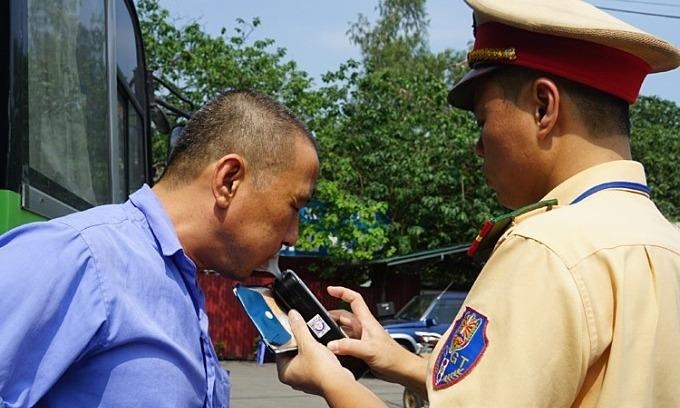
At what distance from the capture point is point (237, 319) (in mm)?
22281

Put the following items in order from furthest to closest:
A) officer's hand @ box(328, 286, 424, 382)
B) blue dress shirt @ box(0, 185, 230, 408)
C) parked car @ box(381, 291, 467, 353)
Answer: parked car @ box(381, 291, 467, 353), officer's hand @ box(328, 286, 424, 382), blue dress shirt @ box(0, 185, 230, 408)

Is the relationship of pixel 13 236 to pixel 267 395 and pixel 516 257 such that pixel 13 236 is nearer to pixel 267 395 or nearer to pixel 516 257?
pixel 516 257

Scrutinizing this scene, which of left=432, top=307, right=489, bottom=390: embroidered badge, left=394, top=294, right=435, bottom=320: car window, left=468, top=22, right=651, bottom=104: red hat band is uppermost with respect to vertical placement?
left=468, top=22, right=651, bottom=104: red hat band

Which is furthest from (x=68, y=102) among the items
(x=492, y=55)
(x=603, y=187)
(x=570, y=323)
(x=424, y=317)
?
(x=424, y=317)

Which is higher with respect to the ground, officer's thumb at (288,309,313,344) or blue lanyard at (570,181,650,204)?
blue lanyard at (570,181,650,204)

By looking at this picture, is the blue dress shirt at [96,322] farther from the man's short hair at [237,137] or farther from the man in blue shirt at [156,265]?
the man's short hair at [237,137]

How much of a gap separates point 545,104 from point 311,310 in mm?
751

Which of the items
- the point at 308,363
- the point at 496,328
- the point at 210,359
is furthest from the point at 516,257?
the point at 210,359

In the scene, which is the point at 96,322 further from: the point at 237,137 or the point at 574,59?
the point at 574,59

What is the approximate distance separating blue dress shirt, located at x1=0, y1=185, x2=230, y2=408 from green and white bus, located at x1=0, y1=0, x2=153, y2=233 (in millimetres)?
1112

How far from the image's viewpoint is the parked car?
619 inches

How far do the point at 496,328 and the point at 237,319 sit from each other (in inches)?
820

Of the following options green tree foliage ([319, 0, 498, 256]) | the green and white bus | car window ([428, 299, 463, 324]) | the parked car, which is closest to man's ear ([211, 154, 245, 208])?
the green and white bus

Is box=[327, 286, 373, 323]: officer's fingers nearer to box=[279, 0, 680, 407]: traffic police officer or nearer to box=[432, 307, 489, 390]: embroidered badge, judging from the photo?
box=[279, 0, 680, 407]: traffic police officer
